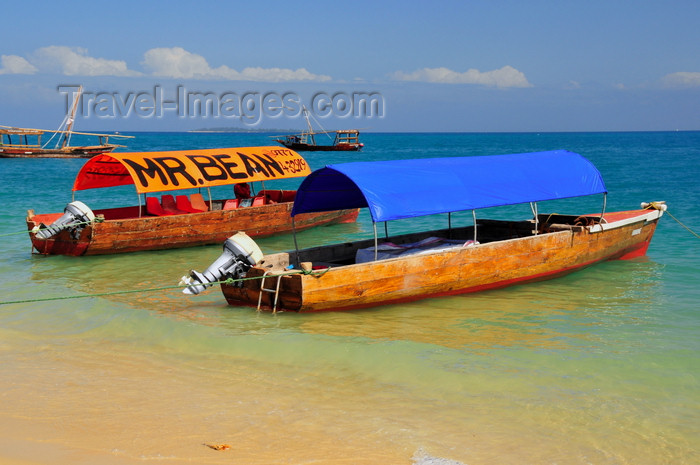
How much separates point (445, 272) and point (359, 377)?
3753 mm

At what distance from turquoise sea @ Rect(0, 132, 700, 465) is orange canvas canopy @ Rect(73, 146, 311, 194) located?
11.5 feet

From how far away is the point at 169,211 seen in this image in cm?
1805

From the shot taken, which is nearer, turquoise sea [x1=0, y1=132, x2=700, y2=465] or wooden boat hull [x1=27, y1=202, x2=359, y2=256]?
turquoise sea [x1=0, y1=132, x2=700, y2=465]

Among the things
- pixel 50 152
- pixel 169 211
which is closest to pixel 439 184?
pixel 169 211

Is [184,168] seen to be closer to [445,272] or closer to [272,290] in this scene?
[272,290]

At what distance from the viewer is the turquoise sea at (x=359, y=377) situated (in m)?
6.05

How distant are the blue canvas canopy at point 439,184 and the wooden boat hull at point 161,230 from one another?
575 cm

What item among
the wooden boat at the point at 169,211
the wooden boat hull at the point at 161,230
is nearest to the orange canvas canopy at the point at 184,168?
the wooden boat at the point at 169,211

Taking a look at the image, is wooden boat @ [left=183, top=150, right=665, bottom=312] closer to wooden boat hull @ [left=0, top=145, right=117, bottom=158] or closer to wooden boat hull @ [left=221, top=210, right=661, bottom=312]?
wooden boat hull @ [left=221, top=210, right=661, bottom=312]

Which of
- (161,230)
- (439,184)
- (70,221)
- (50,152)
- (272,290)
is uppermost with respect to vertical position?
(50,152)

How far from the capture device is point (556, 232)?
1291 centimetres

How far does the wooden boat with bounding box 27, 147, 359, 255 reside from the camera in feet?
51.2

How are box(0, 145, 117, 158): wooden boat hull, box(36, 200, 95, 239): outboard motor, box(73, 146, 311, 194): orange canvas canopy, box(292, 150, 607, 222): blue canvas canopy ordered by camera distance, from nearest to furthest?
box(292, 150, 607, 222): blue canvas canopy, box(36, 200, 95, 239): outboard motor, box(73, 146, 311, 194): orange canvas canopy, box(0, 145, 117, 158): wooden boat hull

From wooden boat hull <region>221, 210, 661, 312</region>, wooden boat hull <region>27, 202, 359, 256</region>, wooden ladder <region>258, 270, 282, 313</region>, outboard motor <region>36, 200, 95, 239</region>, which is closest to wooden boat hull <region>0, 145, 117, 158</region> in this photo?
wooden boat hull <region>27, 202, 359, 256</region>
